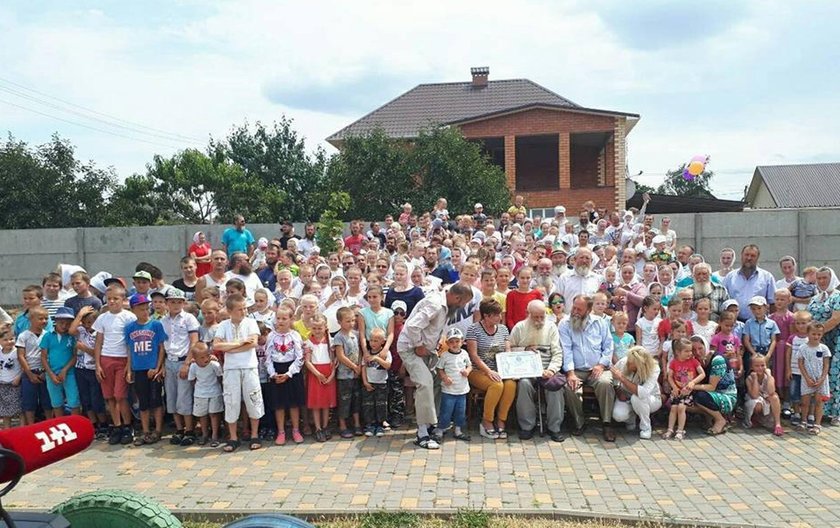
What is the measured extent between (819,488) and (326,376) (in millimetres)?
4847

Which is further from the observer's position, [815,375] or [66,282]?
[66,282]

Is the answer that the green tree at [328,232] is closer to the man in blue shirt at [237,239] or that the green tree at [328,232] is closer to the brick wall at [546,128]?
the man in blue shirt at [237,239]

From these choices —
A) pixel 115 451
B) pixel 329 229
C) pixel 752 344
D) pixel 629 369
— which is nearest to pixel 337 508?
pixel 115 451

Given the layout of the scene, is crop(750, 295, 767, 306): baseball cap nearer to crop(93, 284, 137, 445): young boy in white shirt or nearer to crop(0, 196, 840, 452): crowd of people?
crop(0, 196, 840, 452): crowd of people

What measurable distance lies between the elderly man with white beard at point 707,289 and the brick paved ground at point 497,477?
1.60 m

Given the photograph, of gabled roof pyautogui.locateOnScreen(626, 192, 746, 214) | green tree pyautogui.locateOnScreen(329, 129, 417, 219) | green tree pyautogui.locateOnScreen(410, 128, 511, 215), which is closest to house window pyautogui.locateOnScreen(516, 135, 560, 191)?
gabled roof pyautogui.locateOnScreen(626, 192, 746, 214)

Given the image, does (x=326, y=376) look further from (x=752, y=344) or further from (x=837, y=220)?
(x=837, y=220)

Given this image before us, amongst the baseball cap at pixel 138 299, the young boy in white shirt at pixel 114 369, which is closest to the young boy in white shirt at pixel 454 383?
the baseball cap at pixel 138 299

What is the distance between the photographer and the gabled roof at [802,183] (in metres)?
43.5

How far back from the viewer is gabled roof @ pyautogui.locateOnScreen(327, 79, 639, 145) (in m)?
32.6

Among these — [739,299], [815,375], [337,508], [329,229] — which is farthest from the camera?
[329,229]

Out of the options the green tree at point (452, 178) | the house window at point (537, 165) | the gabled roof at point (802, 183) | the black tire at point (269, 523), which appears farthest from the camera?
the gabled roof at point (802, 183)

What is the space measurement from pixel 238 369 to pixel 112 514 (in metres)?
4.16

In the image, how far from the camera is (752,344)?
793 cm
